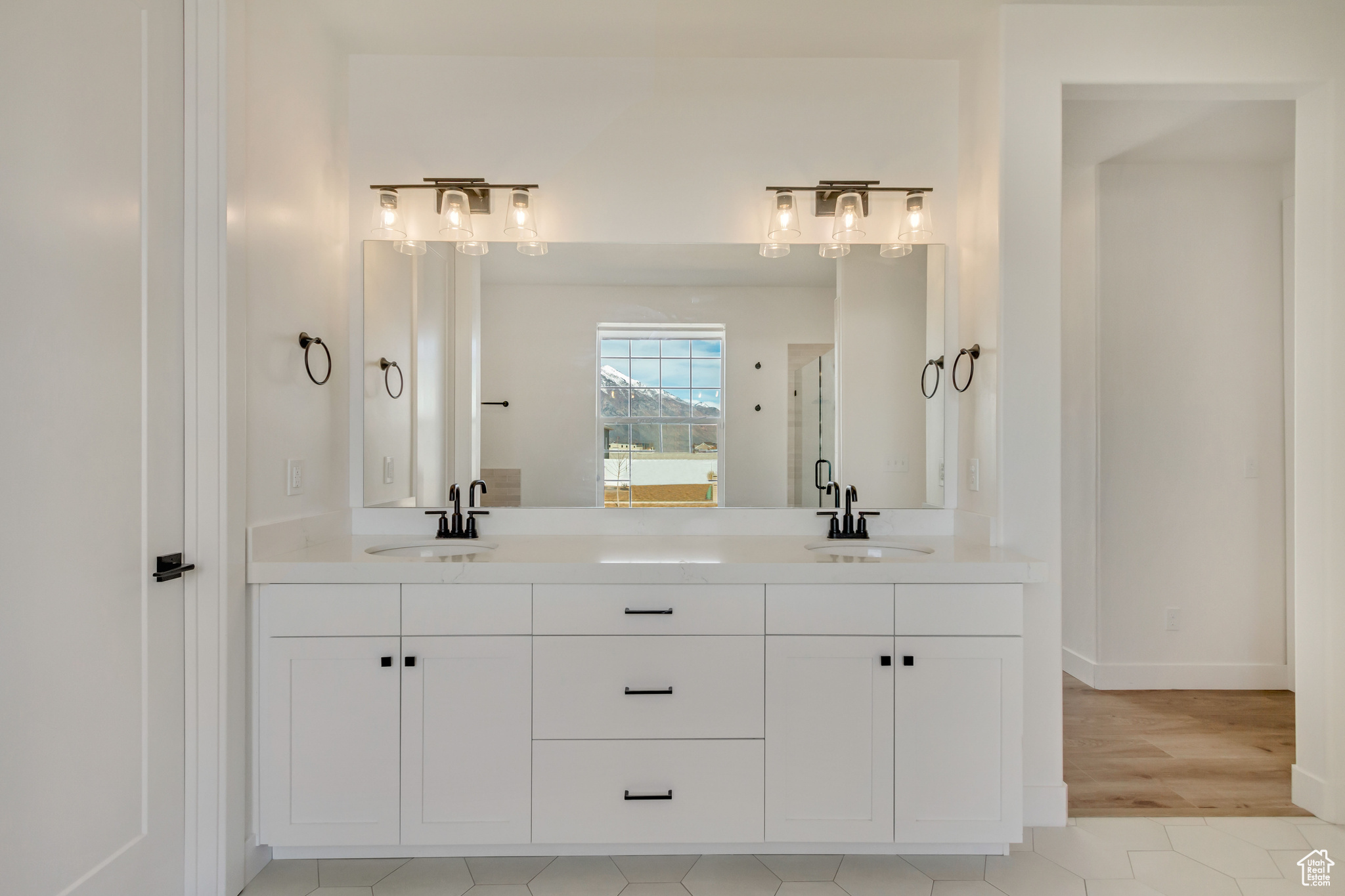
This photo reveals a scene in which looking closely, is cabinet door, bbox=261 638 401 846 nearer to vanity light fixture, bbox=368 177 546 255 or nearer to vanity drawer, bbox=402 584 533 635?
vanity drawer, bbox=402 584 533 635

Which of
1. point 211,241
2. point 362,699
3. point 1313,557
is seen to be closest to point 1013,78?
point 1313,557

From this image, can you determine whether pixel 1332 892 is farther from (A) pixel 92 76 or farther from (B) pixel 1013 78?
(A) pixel 92 76

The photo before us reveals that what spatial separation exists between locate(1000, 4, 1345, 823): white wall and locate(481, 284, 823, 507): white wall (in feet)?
2.22

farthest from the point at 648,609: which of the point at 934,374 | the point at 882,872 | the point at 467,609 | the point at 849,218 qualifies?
the point at 849,218

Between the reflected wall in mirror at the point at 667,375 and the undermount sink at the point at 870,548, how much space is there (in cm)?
23

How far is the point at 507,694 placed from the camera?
1.83 meters

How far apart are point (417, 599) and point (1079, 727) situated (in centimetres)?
261

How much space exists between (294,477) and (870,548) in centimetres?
178

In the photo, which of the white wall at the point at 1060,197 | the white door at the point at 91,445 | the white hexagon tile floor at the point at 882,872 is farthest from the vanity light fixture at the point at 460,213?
the white hexagon tile floor at the point at 882,872

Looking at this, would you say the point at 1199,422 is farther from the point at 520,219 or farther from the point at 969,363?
the point at 520,219

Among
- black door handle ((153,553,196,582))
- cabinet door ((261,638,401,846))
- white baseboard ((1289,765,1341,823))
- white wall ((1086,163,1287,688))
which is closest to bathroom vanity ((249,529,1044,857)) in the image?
cabinet door ((261,638,401,846))

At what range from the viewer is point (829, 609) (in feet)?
6.07

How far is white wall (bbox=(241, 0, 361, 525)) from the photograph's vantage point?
6.17 feet

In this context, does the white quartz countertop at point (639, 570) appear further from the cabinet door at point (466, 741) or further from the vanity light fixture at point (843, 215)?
the vanity light fixture at point (843, 215)
